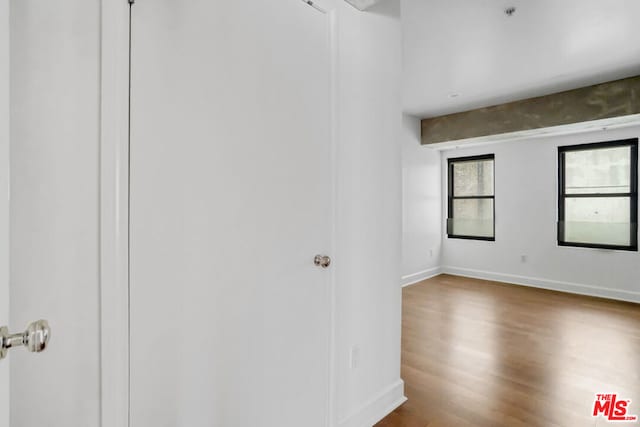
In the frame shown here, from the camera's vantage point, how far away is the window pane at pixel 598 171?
4391 mm

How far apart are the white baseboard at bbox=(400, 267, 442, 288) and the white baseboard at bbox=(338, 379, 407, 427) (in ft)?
9.73

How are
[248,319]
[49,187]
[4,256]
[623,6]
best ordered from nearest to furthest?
1. [4,256]
2. [49,187]
3. [248,319]
4. [623,6]

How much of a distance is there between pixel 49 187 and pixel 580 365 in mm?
3526

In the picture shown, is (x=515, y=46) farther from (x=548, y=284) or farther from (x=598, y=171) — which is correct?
(x=548, y=284)

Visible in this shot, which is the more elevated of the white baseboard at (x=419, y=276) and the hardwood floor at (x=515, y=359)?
the white baseboard at (x=419, y=276)

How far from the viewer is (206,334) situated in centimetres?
117

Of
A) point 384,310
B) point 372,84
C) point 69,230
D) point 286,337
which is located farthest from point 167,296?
point 372,84

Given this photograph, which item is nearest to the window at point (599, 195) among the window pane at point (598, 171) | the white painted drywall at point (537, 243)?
the window pane at point (598, 171)

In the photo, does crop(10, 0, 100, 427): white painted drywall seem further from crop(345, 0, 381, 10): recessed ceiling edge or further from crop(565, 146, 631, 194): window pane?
crop(565, 146, 631, 194): window pane

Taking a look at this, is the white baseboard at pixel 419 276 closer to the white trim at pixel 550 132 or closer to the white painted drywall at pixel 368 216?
the white trim at pixel 550 132

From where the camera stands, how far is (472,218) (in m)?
5.80

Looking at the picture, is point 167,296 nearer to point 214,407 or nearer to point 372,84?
point 214,407

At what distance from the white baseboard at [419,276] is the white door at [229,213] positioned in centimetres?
379

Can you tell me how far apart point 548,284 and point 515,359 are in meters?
2.94
